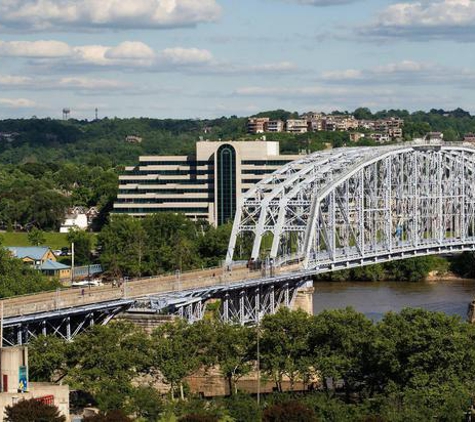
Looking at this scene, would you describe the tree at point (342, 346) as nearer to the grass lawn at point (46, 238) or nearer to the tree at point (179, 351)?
the tree at point (179, 351)

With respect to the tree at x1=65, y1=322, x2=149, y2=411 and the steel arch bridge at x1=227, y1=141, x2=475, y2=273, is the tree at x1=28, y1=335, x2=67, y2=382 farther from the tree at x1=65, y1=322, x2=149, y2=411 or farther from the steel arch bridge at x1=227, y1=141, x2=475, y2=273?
the steel arch bridge at x1=227, y1=141, x2=475, y2=273

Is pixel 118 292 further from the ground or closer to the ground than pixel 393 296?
further from the ground

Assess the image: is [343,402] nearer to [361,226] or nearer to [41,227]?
[361,226]

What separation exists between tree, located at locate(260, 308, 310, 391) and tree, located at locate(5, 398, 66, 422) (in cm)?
1850

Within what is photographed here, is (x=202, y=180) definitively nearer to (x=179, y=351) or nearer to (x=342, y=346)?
(x=342, y=346)

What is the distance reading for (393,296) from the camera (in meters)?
138

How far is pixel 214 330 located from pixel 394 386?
11.7 metres

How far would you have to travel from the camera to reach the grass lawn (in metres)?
177

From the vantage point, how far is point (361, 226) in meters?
131

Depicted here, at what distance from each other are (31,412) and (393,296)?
7761 cm

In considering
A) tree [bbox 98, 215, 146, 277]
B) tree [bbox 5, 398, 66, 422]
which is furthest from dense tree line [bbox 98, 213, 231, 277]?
tree [bbox 5, 398, 66, 422]

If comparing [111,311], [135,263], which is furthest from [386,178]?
[111,311]

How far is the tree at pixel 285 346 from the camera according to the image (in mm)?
81438

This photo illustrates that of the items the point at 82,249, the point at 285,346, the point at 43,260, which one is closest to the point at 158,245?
the point at 82,249
